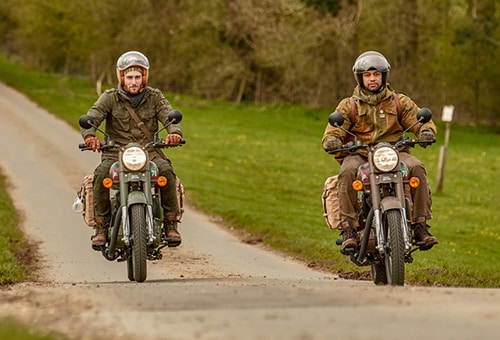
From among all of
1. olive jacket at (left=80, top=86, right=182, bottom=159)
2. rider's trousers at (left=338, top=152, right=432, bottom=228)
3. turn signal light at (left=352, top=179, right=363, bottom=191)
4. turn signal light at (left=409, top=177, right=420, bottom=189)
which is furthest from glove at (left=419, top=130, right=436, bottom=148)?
olive jacket at (left=80, top=86, right=182, bottom=159)

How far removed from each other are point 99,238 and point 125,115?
4.46ft

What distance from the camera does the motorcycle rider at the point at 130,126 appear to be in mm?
11586

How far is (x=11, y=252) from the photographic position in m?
15.7

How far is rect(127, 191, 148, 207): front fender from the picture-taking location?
10883 millimetres

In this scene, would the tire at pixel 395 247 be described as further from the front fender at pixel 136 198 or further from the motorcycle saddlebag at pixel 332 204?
the front fender at pixel 136 198

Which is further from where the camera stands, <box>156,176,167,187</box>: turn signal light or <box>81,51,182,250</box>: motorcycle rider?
<box>81,51,182,250</box>: motorcycle rider

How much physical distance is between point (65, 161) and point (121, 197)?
1870 cm

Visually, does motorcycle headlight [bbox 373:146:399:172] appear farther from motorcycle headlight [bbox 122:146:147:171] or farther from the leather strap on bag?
the leather strap on bag

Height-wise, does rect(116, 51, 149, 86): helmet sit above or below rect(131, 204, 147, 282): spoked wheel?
above

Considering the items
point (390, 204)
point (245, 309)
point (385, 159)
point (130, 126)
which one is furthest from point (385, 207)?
point (130, 126)

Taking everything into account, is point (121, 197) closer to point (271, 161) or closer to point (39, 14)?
point (271, 161)

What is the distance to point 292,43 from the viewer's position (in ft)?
166

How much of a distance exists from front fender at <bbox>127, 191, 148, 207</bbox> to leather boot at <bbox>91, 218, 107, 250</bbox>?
845 mm

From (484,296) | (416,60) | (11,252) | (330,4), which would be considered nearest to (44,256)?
(11,252)
